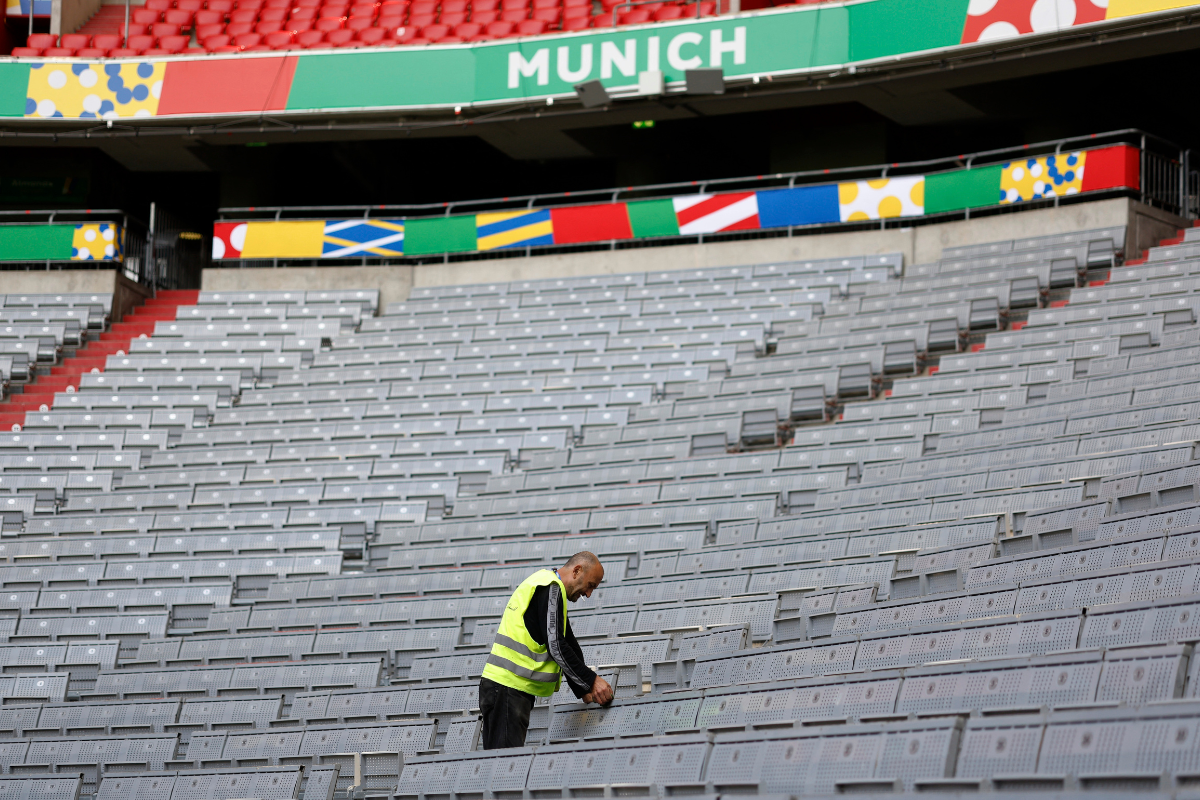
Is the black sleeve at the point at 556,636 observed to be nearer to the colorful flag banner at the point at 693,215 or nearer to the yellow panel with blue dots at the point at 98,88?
the colorful flag banner at the point at 693,215

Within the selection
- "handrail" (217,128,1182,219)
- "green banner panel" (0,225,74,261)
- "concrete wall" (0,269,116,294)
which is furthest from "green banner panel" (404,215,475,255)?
"green banner panel" (0,225,74,261)

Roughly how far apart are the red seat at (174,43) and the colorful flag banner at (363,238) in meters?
4.12

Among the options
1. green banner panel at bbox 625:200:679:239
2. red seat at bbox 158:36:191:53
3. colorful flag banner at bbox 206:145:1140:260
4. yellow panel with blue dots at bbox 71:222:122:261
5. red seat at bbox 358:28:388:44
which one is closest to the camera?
colorful flag banner at bbox 206:145:1140:260

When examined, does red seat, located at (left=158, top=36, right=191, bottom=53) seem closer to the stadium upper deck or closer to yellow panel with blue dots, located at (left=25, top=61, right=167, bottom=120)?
yellow panel with blue dots, located at (left=25, top=61, right=167, bottom=120)

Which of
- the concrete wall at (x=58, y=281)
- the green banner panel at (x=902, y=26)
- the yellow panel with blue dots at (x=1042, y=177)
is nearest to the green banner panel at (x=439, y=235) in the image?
the concrete wall at (x=58, y=281)

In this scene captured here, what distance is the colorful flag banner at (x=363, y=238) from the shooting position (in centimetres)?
1705

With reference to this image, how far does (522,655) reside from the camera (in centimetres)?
539

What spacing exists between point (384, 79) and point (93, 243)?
4449mm

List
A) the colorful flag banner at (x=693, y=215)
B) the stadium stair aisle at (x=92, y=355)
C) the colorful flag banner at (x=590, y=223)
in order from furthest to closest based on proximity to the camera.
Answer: the colorful flag banner at (x=590, y=223) → the stadium stair aisle at (x=92, y=355) → the colorful flag banner at (x=693, y=215)

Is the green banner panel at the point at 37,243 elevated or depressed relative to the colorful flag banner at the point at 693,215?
depressed

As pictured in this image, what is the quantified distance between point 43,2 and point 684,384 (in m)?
13.6

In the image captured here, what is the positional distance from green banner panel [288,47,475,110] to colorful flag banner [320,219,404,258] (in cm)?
156

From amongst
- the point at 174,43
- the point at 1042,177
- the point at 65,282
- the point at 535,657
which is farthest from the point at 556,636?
the point at 174,43

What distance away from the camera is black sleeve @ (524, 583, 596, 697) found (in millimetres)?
5246
